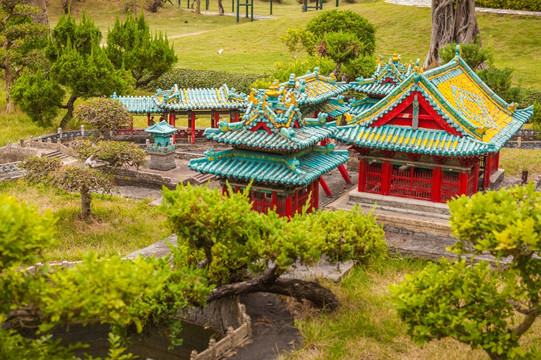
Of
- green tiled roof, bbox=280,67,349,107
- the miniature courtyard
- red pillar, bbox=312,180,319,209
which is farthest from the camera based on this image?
green tiled roof, bbox=280,67,349,107

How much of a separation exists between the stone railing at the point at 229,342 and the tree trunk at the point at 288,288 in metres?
0.65

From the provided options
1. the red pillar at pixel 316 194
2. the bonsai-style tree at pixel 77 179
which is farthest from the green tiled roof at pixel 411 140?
the bonsai-style tree at pixel 77 179

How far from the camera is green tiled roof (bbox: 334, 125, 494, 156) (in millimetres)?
24125

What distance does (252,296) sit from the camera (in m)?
21.1

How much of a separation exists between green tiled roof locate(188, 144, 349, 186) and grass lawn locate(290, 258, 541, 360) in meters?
4.96

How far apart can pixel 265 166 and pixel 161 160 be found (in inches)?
470

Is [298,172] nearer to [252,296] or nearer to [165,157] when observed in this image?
[252,296]

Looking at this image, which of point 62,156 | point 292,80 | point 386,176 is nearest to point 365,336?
point 386,176

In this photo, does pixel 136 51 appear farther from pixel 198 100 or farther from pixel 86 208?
A: pixel 86 208

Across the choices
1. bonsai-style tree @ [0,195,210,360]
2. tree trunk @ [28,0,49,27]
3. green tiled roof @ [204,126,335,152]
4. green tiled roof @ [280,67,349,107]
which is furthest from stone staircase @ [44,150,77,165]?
bonsai-style tree @ [0,195,210,360]

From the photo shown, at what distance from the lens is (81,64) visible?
41.9 m

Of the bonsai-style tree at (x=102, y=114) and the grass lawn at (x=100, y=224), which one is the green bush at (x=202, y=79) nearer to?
the bonsai-style tree at (x=102, y=114)

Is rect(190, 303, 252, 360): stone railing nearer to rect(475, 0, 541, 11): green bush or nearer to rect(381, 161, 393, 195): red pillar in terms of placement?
rect(381, 161, 393, 195): red pillar

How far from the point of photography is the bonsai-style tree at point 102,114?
110ft
